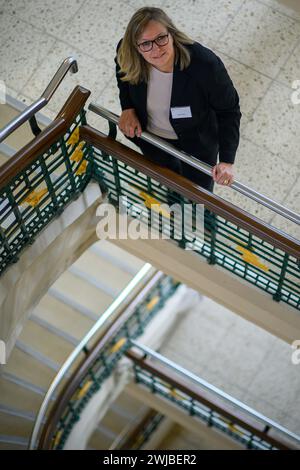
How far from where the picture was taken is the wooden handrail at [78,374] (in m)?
7.08

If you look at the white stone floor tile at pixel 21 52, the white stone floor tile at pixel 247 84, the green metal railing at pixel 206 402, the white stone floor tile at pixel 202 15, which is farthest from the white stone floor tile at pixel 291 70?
the green metal railing at pixel 206 402

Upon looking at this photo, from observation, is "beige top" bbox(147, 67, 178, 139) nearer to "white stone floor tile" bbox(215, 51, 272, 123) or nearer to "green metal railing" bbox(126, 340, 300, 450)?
"white stone floor tile" bbox(215, 51, 272, 123)

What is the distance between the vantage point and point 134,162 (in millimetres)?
4504

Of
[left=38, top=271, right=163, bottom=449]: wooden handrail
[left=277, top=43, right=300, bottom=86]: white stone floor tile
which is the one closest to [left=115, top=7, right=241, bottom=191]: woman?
[left=277, top=43, right=300, bottom=86]: white stone floor tile

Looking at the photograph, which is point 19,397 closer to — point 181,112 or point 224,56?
point 224,56

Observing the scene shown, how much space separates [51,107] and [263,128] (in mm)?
1720

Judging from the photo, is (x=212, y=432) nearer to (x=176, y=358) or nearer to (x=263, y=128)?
(x=176, y=358)

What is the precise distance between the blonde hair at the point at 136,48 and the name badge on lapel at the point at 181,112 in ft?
0.86

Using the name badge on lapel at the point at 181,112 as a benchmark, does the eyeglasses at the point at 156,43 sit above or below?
above

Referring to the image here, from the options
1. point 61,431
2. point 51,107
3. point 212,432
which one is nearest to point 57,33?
point 51,107

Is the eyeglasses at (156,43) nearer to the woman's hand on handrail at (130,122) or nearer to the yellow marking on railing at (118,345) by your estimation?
the woman's hand on handrail at (130,122)

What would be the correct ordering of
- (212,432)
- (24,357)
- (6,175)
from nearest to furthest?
(6,175), (24,357), (212,432)

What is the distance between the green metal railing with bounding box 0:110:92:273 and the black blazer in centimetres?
54

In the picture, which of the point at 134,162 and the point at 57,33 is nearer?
the point at 134,162
